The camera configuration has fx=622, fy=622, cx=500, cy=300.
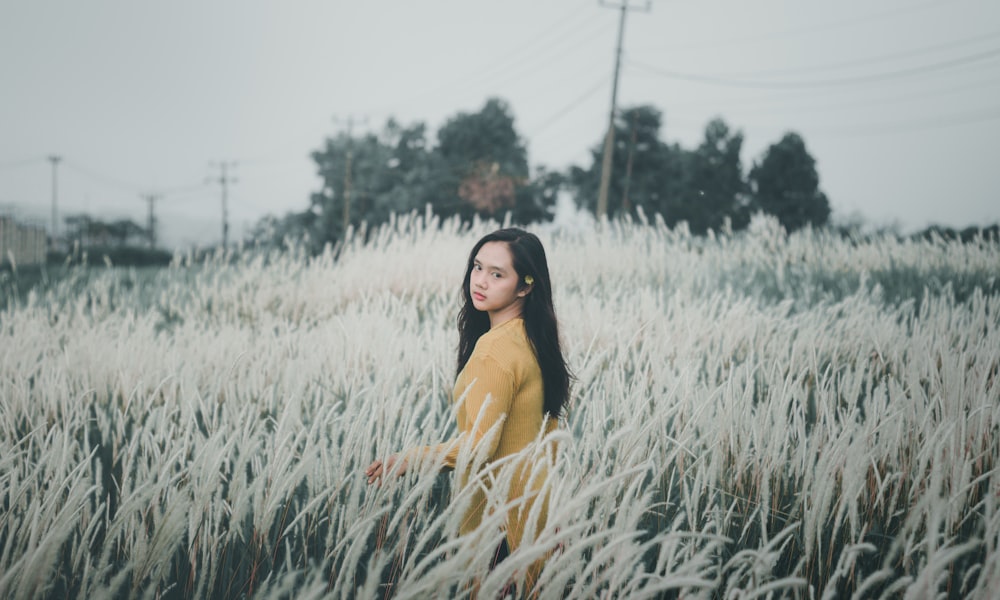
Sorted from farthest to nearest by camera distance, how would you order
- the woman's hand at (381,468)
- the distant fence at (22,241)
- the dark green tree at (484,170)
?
the dark green tree at (484,170) < the distant fence at (22,241) < the woman's hand at (381,468)

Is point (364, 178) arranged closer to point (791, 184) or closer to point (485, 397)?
point (791, 184)

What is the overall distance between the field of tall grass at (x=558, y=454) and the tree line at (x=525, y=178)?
66.6 ft

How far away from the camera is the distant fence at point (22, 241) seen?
52.7ft

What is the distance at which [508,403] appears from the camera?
4.75ft

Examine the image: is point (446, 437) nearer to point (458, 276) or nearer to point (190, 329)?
point (190, 329)

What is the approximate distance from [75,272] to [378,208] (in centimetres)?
1913

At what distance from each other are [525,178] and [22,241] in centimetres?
1760

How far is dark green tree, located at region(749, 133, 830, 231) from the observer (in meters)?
26.3

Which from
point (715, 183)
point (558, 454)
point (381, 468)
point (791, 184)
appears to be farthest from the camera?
point (715, 183)

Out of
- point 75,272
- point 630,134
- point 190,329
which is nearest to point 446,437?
point 190,329

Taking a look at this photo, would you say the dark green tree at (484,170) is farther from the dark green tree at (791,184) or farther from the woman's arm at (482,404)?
the woman's arm at (482,404)

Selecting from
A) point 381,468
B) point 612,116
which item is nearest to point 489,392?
point 381,468

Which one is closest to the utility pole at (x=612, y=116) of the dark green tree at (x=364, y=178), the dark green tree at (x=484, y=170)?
the dark green tree at (x=484, y=170)

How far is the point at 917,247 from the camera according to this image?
7172mm
